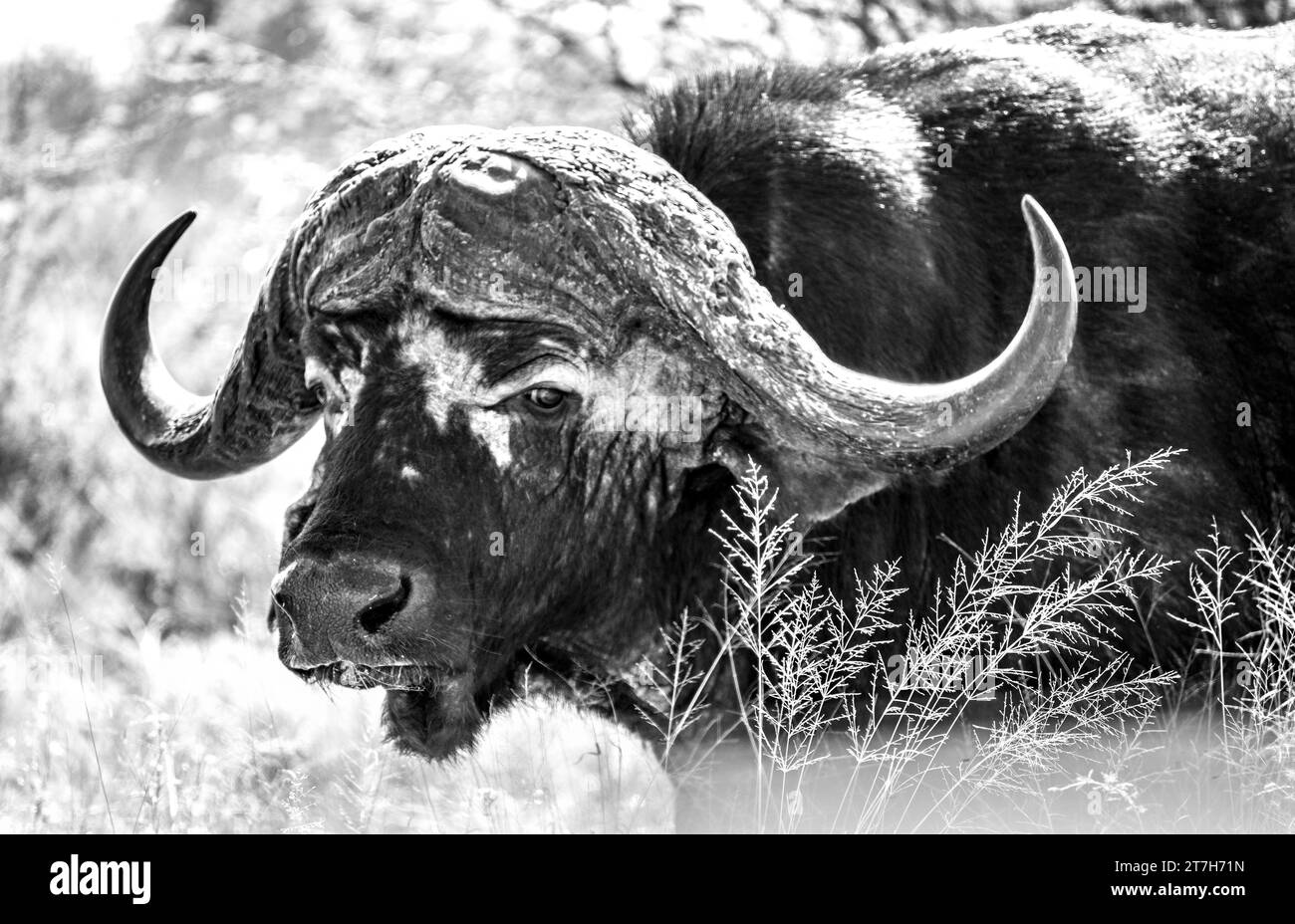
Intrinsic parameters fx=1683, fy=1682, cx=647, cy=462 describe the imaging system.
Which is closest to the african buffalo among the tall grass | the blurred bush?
the tall grass

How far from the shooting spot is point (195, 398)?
17.1ft

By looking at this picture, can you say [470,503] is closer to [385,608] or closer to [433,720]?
[385,608]

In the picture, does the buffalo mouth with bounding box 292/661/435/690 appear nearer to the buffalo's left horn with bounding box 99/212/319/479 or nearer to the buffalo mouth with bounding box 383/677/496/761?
the buffalo mouth with bounding box 383/677/496/761

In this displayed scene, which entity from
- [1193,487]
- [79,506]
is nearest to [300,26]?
[79,506]

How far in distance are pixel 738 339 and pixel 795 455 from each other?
374 mm

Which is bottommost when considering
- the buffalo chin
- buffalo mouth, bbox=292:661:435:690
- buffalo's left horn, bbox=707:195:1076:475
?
the buffalo chin

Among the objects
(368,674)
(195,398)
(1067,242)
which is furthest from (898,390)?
(195,398)

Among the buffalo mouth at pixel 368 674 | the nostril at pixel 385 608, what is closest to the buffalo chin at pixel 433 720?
the buffalo mouth at pixel 368 674

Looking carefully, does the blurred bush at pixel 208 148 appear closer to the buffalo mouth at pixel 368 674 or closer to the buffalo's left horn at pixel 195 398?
the buffalo's left horn at pixel 195 398

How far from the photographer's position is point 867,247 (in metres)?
4.71

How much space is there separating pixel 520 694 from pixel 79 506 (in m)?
A: 5.20

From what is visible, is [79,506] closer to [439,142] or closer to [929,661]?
[439,142]

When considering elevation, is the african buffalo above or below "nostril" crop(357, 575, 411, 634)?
above

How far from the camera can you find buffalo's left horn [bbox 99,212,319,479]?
193 inches
